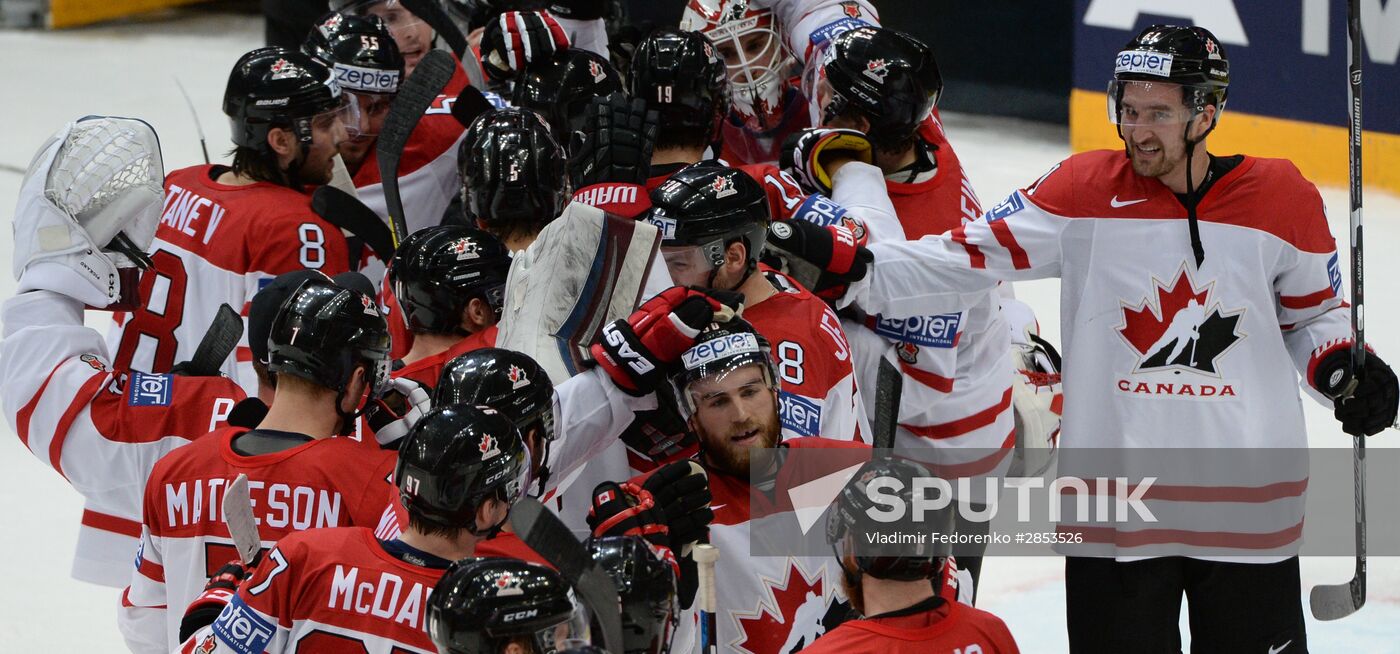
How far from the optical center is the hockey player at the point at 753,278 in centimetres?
382

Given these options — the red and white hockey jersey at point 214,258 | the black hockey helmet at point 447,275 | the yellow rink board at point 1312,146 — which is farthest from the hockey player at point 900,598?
the yellow rink board at point 1312,146

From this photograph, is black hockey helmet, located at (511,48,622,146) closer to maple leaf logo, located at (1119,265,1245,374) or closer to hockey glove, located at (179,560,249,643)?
maple leaf logo, located at (1119,265,1245,374)

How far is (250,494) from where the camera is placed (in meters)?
3.31

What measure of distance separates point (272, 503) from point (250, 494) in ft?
0.15

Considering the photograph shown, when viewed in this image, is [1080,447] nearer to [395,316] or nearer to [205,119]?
[395,316]

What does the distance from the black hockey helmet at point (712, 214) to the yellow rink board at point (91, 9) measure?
1285cm

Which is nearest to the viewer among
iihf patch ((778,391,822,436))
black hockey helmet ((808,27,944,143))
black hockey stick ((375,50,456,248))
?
iihf patch ((778,391,822,436))

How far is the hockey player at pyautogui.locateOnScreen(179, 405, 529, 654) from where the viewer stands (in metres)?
2.92

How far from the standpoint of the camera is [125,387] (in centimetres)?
386

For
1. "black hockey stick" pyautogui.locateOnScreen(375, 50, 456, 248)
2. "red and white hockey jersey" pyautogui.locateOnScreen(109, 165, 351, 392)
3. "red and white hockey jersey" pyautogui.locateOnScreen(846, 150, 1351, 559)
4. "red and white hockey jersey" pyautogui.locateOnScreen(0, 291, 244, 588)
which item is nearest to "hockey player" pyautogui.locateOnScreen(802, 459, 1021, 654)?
"red and white hockey jersey" pyautogui.locateOnScreen(846, 150, 1351, 559)

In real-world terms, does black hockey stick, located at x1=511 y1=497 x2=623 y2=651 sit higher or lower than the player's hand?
higher

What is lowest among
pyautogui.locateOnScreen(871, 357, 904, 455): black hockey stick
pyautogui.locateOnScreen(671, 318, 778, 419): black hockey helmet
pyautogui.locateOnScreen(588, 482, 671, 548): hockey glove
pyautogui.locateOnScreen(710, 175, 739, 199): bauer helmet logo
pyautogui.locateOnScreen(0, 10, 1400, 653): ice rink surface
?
pyautogui.locateOnScreen(0, 10, 1400, 653): ice rink surface

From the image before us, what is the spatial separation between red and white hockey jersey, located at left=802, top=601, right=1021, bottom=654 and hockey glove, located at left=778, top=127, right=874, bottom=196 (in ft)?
5.89

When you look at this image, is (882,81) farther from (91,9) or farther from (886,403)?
(91,9)
